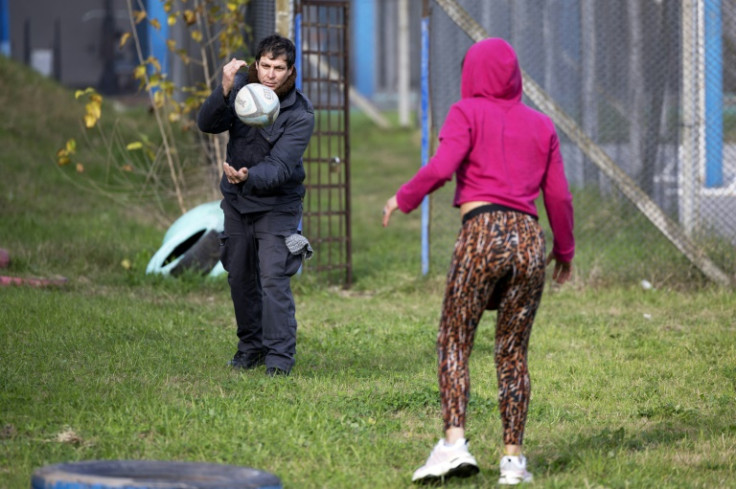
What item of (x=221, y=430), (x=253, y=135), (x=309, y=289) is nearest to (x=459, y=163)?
(x=221, y=430)

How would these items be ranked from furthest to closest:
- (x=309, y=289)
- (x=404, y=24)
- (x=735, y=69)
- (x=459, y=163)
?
(x=404, y=24) < (x=735, y=69) < (x=309, y=289) < (x=459, y=163)

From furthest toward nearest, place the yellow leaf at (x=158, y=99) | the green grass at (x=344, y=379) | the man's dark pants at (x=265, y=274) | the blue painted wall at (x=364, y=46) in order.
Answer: the blue painted wall at (x=364, y=46)
the yellow leaf at (x=158, y=99)
the man's dark pants at (x=265, y=274)
the green grass at (x=344, y=379)

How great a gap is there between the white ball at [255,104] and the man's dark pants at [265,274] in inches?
21.7

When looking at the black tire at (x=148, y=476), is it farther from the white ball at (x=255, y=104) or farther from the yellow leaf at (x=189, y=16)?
the yellow leaf at (x=189, y=16)

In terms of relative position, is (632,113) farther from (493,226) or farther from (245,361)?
(493,226)

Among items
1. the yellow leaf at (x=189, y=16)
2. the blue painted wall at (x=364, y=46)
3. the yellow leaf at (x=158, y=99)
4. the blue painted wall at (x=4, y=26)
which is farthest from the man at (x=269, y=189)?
the blue painted wall at (x=364, y=46)

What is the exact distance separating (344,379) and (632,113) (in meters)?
6.81

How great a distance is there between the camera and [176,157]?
10.9m

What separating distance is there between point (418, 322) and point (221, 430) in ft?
10.2

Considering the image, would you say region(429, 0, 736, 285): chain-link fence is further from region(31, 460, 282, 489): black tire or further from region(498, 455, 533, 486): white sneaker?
region(31, 460, 282, 489): black tire

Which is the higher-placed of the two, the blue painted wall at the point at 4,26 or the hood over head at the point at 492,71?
the blue painted wall at the point at 4,26

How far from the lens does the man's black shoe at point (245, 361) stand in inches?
250

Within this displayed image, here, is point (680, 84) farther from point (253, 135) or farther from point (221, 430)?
point (221, 430)

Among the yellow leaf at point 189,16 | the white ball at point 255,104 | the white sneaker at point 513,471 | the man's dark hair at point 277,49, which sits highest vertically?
the yellow leaf at point 189,16
